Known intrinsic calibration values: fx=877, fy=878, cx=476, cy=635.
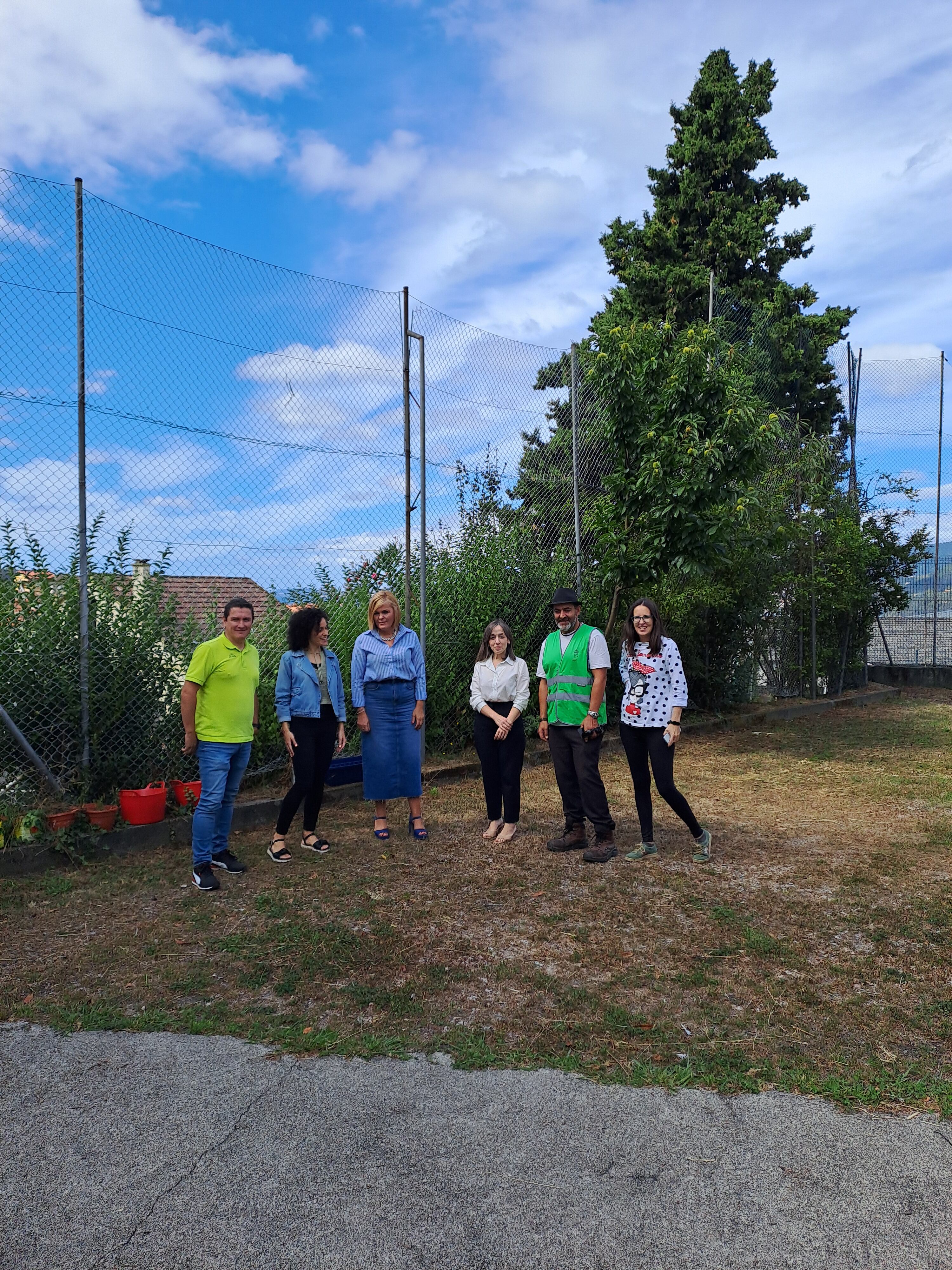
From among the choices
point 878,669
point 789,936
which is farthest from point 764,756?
point 878,669

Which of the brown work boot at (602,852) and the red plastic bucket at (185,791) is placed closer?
the brown work boot at (602,852)

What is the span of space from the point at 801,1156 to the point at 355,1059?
1499 mm

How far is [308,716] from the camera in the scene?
19.1 ft

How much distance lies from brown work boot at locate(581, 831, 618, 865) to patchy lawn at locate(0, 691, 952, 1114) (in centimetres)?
8

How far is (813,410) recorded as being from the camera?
64.8ft

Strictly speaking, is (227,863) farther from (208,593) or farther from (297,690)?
(208,593)

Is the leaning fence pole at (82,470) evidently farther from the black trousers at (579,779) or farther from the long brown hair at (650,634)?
the long brown hair at (650,634)

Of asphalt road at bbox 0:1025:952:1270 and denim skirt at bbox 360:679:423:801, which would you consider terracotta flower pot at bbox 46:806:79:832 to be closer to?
denim skirt at bbox 360:679:423:801

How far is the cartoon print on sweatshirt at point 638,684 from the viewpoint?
18.1 ft

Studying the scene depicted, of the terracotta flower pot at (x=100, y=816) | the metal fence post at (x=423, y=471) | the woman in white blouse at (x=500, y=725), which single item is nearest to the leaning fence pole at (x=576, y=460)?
the metal fence post at (x=423, y=471)

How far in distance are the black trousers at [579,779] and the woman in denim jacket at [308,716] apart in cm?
148

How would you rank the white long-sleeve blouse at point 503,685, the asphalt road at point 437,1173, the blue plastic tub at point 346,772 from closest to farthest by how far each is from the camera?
1. the asphalt road at point 437,1173
2. the white long-sleeve blouse at point 503,685
3. the blue plastic tub at point 346,772

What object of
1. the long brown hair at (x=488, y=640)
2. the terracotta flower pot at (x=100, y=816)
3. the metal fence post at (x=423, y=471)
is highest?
the metal fence post at (x=423, y=471)

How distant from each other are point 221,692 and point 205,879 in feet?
3.57
